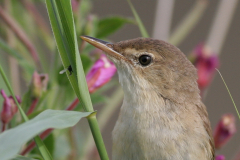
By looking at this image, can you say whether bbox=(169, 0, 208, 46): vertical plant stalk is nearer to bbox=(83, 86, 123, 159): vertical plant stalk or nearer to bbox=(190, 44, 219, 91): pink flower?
bbox=(190, 44, 219, 91): pink flower

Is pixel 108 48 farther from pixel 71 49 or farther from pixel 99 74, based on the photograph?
pixel 71 49

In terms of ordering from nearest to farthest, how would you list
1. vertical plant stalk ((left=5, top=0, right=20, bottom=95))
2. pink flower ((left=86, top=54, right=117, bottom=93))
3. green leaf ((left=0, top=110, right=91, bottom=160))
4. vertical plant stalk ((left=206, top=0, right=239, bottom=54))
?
green leaf ((left=0, top=110, right=91, bottom=160))
pink flower ((left=86, top=54, right=117, bottom=93))
vertical plant stalk ((left=5, top=0, right=20, bottom=95))
vertical plant stalk ((left=206, top=0, right=239, bottom=54))

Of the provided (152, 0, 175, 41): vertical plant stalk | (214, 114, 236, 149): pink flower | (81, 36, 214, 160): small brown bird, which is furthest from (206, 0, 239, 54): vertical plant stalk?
(214, 114, 236, 149): pink flower

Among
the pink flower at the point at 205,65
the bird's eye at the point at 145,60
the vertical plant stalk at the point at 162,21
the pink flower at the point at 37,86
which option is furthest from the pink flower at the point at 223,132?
the pink flower at the point at 37,86

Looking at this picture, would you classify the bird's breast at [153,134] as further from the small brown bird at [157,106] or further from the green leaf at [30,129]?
the green leaf at [30,129]

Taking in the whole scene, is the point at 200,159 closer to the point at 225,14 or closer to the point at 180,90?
the point at 180,90
